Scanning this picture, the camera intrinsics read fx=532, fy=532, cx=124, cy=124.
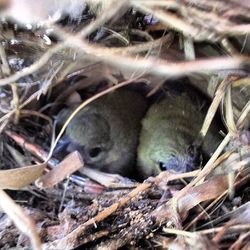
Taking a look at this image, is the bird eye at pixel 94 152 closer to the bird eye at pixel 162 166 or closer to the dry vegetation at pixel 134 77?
the bird eye at pixel 162 166

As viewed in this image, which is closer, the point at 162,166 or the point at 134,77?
the point at 134,77

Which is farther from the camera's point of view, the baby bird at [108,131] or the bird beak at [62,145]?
the baby bird at [108,131]

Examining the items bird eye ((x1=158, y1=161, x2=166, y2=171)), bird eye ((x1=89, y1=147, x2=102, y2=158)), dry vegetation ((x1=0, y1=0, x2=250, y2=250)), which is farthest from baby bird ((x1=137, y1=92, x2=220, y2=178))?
dry vegetation ((x1=0, y1=0, x2=250, y2=250))

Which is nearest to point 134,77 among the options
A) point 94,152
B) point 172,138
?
point 172,138

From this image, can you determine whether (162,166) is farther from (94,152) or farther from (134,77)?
(134,77)

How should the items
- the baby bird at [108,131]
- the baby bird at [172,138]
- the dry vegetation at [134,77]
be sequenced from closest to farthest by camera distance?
the dry vegetation at [134,77] < the baby bird at [172,138] < the baby bird at [108,131]

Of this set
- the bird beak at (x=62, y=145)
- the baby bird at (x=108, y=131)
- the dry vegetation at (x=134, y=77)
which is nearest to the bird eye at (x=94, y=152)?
the baby bird at (x=108, y=131)

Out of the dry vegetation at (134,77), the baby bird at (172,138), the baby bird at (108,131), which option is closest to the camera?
the dry vegetation at (134,77)
